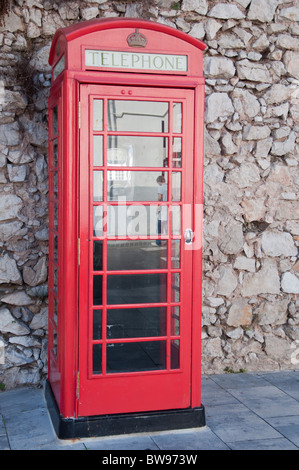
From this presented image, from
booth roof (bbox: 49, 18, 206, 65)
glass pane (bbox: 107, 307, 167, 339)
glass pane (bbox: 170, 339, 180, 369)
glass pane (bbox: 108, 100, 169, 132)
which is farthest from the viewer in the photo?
glass pane (bbox: 170, 339, 180, 369)

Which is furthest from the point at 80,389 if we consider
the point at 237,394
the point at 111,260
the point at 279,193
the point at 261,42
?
the point at 261,42

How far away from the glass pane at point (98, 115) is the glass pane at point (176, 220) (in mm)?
712

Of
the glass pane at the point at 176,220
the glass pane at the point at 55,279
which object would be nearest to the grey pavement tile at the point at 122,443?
the glass pane at the point at 55,279

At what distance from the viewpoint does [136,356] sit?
3.70 meters

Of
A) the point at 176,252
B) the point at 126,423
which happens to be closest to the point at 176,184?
the point at 176,252

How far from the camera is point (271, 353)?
16.5ft

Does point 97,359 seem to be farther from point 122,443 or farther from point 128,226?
point 128,226

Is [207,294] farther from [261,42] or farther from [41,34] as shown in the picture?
[41,34]

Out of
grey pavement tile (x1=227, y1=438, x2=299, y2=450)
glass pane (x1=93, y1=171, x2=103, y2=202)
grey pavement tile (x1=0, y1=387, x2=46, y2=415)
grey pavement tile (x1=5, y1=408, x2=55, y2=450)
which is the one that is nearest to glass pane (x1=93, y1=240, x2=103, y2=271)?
glass pane (x1=93, y1=171, x2=103, y2=202)

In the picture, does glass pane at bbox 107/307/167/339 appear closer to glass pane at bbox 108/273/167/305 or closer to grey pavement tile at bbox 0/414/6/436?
glass pane at bbox 108/273/167/305

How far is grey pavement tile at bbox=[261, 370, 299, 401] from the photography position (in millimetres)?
4543

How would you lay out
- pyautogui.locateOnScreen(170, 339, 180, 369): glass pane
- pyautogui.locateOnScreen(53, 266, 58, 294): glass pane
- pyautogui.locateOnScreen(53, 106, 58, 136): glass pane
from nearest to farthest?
pyautogui.locateOnScreen(170, 339, 180, 369): glass pane
pyautogui.locateOnScreen(53, 106, 58, 136): glass pane
pyautogui.locateOnScreen(53, 266, 58, 294): glass pane

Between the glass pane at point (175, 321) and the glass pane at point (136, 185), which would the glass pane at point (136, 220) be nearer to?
the glass pane at point (136, 185)

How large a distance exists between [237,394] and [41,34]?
3298 millimetres
